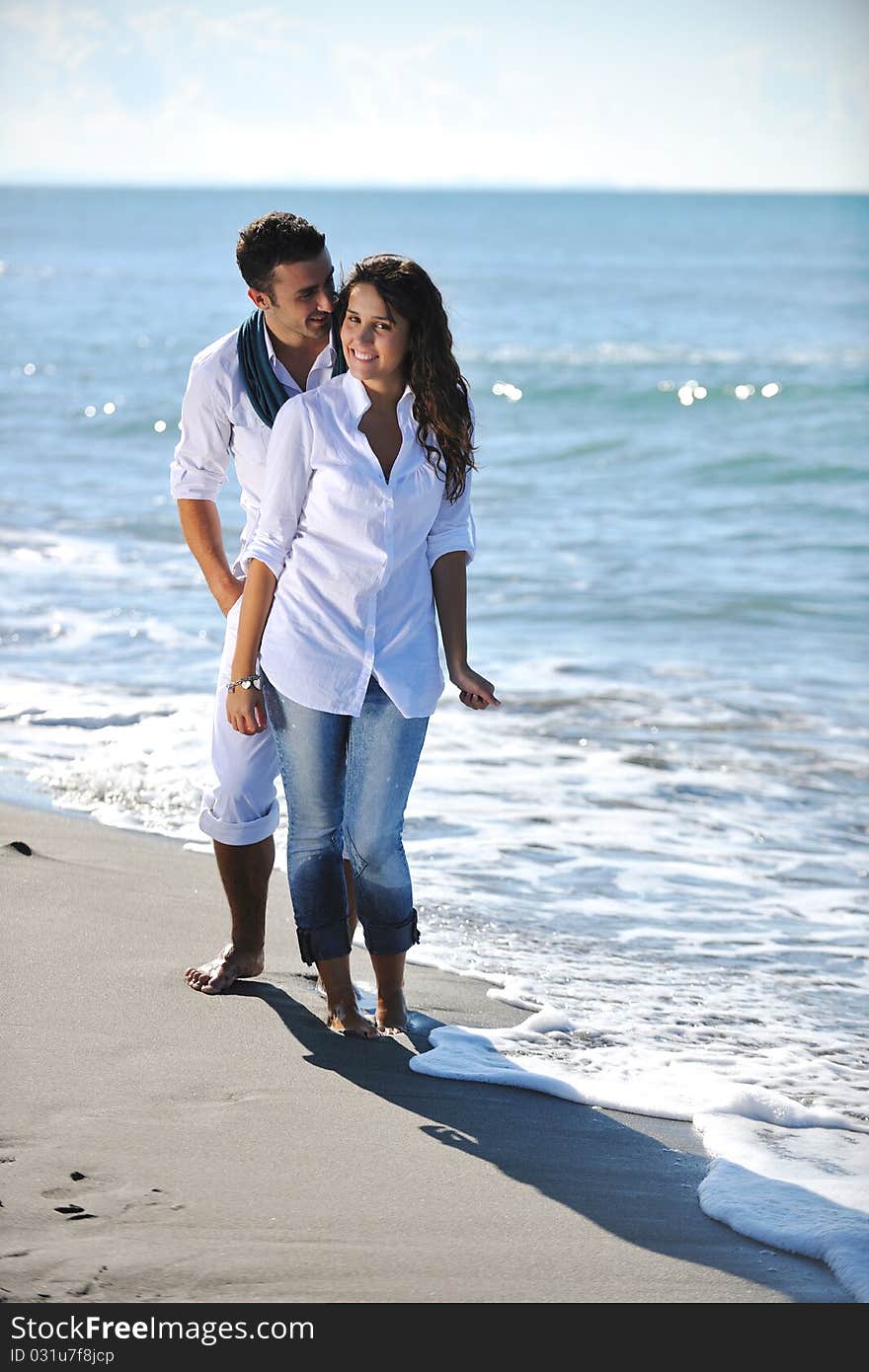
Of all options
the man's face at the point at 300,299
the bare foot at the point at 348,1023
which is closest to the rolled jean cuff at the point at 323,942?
the bare foot at the point at 348,1023

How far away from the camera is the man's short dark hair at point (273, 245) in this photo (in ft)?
11.1

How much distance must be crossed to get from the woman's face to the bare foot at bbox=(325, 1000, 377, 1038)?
57.4 inches

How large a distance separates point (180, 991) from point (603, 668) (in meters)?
4.87

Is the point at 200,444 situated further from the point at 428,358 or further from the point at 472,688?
the point at 472,688

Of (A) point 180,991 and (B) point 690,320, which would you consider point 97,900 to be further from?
(B) point 690,320

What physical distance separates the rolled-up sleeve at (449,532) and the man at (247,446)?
0.44 m

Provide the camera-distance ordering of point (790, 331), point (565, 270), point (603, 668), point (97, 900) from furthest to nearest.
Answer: point (565, 270), point (790, 331), point (603, 668), point (97, 900)

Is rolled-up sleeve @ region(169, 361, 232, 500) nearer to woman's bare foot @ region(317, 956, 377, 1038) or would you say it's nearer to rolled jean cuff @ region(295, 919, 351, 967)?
rolled jean cuff @ region(295, 919, 351, 967)

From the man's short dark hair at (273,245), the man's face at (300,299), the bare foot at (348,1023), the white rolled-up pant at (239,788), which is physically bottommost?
the bare foot at (348,1023)

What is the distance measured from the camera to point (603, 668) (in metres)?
8.20

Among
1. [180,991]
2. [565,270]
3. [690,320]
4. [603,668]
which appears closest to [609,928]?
[180,991]

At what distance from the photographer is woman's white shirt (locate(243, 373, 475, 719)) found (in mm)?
3195

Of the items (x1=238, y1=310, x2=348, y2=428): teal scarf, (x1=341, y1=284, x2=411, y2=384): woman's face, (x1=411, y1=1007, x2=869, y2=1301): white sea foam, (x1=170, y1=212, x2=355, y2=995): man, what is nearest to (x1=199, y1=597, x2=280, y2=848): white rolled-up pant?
(x1=170, y1=212, x2=355, y2=995): man

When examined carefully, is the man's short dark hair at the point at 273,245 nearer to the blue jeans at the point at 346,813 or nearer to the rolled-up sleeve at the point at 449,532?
the rolled-up sleeve at the point at 449,532
